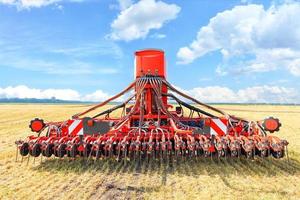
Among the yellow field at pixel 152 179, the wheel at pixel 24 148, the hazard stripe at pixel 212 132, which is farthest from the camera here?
the hazard stripe at pixel 212 132

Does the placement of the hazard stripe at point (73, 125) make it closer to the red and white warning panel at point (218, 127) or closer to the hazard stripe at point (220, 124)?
the red and white warning panel at point (218, 127)

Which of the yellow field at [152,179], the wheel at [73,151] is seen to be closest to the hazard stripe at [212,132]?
the yellow field at [152,179]

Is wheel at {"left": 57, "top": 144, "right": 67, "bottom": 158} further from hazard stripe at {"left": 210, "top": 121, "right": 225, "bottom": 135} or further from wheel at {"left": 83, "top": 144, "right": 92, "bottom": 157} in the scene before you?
hazard stripe at {"left": 210, "top": 121, "right": 225, "bottom": 135}

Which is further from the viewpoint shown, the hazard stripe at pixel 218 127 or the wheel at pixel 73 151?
the hazard stripe at pixel 218 127

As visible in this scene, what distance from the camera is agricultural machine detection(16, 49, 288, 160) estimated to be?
278 inches

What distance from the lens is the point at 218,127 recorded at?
8164 mm

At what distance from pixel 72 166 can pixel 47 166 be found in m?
0.64

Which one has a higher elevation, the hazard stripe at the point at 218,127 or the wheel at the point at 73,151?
the hazard stripe at the point at 218,127

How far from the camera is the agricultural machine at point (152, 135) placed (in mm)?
7055

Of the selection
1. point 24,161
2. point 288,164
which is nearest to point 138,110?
point 24,161

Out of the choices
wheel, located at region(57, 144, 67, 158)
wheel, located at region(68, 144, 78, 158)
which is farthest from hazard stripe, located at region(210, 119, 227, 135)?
wheel, located at region(57, 144, 67, 158)

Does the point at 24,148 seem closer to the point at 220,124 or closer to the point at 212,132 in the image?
the point at 212,132

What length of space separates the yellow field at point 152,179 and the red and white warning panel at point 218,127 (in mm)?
714

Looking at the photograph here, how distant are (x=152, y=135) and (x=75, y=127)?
7.40 ft
